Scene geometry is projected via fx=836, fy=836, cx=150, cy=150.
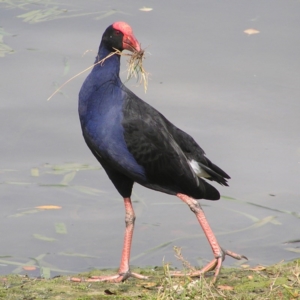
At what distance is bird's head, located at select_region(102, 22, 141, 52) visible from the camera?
4.68 m

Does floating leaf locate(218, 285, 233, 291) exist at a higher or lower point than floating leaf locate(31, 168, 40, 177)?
higher

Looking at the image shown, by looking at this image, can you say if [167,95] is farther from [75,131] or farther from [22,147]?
[22,147]

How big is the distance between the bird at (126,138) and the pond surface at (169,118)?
2.66ft

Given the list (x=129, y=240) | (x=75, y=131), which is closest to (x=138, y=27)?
(x=75, y=131)

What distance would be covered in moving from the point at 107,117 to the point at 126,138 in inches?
6.2

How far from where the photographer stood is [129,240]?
16.5 feet

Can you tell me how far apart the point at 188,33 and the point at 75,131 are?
1857 mm

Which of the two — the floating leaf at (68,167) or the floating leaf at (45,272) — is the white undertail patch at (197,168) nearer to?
the floating leaf at (45,272)

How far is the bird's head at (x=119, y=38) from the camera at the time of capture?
4.68 m

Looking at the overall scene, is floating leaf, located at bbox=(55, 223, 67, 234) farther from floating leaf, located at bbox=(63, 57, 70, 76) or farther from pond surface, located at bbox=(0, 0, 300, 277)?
floating leaf, located at bbox=(63, 57, 70, 76)

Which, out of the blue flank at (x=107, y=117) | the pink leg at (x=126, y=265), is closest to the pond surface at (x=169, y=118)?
the pink leg at (x=126, y=265)

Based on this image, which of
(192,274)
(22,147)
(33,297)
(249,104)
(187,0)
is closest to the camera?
(33,297)

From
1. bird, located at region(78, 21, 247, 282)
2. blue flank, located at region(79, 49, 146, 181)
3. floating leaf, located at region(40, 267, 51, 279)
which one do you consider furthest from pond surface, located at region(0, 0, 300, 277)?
blue flank, located at region(79, 49, 146, 181)

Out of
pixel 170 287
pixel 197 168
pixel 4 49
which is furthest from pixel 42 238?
pixel 4 49
